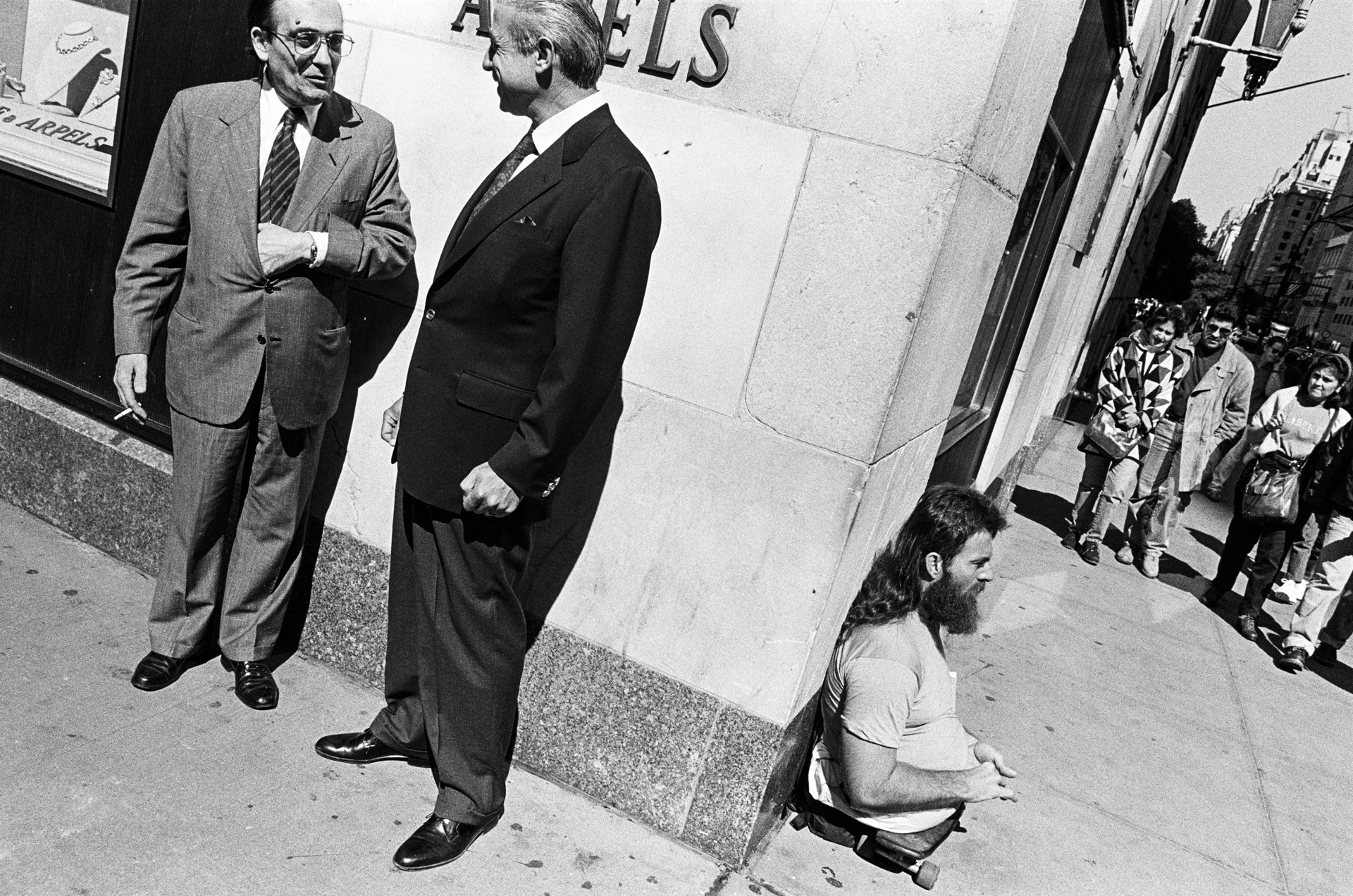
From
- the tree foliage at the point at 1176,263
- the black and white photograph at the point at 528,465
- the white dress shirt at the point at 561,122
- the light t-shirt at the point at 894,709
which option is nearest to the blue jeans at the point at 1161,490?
the black and white photograph at the point at 528,465

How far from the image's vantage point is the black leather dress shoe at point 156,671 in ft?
10.8

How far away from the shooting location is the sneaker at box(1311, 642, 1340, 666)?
6.67m

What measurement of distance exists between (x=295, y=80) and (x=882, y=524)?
2170mm

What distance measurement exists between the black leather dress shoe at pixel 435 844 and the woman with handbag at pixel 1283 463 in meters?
5.77

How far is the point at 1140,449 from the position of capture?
7812 mm

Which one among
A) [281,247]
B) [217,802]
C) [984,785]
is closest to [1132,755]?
[984,785]

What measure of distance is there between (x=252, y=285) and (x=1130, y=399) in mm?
6338

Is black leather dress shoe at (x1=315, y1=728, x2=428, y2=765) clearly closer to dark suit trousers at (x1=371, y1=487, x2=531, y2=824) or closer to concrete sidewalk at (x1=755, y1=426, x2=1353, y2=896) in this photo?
dark suit trousers at (x1=371, y1=487, x2=531, y2=824)

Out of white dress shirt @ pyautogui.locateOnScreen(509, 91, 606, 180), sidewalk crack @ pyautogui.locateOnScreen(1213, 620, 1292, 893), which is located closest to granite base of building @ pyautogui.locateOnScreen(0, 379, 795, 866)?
white dress shirt @ pyautogui.locateOnScreen(509, 91, 606, 180)

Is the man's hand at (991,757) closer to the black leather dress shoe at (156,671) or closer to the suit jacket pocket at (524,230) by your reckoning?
the suit jacket pocket at (524,230)

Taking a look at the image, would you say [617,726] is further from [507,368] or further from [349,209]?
[349,209]

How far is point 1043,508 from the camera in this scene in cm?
952

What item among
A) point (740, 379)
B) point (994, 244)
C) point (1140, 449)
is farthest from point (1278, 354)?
point (740, 379)

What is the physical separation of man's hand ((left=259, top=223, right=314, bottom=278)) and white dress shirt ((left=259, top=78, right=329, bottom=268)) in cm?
5
